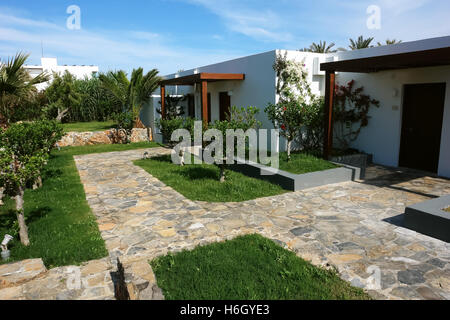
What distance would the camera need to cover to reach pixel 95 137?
16.6 meters

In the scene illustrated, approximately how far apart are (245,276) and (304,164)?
19.5 feet

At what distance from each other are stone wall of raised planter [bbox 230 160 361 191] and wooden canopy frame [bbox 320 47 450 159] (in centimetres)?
116

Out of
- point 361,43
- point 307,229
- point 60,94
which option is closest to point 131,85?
point 60,94

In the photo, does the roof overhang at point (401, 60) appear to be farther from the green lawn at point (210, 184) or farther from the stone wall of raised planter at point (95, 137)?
the stone wall of raised planter at point (95, 137)

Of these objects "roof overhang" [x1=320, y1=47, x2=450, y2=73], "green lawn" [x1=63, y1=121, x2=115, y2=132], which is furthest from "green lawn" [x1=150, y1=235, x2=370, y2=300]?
"green lawn" [x1=63, y1=121, x2=115, y2=132]

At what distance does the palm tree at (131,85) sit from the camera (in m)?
16.6

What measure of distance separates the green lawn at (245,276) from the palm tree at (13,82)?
650 centimetres

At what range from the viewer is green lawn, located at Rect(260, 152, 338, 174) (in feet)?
28.9

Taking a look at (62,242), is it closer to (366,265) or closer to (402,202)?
(366,265)

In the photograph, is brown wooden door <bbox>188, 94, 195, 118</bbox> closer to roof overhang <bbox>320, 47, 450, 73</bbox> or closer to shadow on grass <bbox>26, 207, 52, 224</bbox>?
roof overhang <bbox>320, 47, 450, 73</bbox>
